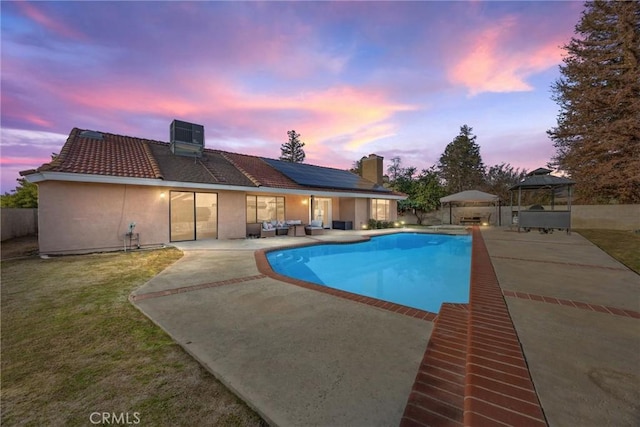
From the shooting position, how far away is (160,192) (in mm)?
10227

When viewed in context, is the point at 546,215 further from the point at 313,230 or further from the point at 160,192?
the point at 160,192

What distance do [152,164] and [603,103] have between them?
1012 inches

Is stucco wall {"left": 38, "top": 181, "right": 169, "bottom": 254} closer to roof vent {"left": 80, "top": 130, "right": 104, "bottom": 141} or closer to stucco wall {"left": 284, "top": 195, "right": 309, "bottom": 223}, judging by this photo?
roof vent {"left": 80, "top": 130, "right": 104, "bottom": 141}

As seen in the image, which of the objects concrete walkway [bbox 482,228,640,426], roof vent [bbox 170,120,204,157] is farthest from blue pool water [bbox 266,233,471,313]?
roof vent [bbox 170,120,204,157]

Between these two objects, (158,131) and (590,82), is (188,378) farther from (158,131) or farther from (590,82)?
(590,82)

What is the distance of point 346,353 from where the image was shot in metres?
2.41

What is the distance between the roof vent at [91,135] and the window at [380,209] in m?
15.6

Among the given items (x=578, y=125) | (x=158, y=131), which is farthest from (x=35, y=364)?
(x=578, y=125)

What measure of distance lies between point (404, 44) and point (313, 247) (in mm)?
9024

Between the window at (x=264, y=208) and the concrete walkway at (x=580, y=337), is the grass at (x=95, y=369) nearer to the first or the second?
the concrete walkway at (x=580, y=337)

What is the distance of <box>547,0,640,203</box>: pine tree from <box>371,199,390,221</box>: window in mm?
12696

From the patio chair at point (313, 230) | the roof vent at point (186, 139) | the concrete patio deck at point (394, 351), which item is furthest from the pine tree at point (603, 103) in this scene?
the roof vent at point (186, 139)

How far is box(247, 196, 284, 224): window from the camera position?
1351 cm

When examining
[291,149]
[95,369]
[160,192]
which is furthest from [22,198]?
[291,149]
